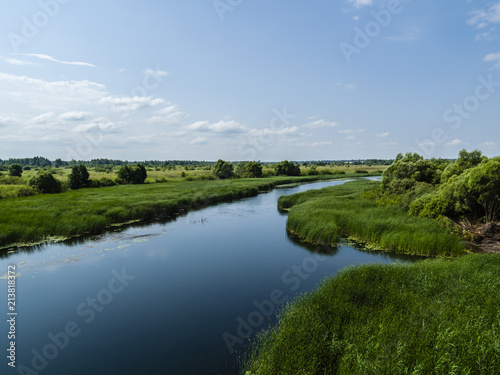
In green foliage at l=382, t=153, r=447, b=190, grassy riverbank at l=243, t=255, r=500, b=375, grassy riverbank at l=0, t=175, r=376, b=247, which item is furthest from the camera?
green foliage at l=382, t=153, r=447, b=190

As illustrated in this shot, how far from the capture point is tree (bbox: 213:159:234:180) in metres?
84.9

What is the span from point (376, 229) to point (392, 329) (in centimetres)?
1450

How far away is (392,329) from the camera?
778 cm

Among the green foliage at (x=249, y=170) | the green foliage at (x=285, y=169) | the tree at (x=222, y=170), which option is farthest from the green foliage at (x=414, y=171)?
the green foliage at (x=285, y=169)

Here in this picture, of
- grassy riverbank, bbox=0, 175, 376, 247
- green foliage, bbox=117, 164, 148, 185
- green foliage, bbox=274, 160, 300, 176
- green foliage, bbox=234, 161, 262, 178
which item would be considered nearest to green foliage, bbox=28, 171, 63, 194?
grassy riverbank, bbox=0, 175, 376, 247

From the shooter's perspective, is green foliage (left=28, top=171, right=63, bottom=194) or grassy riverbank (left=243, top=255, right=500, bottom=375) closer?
grassy riverbank (left=243, top=255, right=500, bottom=375)

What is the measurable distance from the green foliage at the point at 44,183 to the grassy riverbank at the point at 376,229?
4087 centimetres

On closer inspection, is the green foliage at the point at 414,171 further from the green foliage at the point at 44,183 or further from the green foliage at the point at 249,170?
the green foliage at the point at 249,170

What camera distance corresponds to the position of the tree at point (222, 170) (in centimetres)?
8494

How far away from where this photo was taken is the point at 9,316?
11.7m

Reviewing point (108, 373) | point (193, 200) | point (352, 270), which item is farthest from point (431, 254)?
point (193, 200)

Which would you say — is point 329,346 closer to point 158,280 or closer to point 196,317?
point 196,317

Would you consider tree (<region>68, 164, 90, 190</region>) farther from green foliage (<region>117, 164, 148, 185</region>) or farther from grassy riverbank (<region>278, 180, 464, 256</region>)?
grassy riverbank (<region>278, 180, 464, 256</region>)

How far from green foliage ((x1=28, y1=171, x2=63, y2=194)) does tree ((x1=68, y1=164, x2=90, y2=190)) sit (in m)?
5.91
